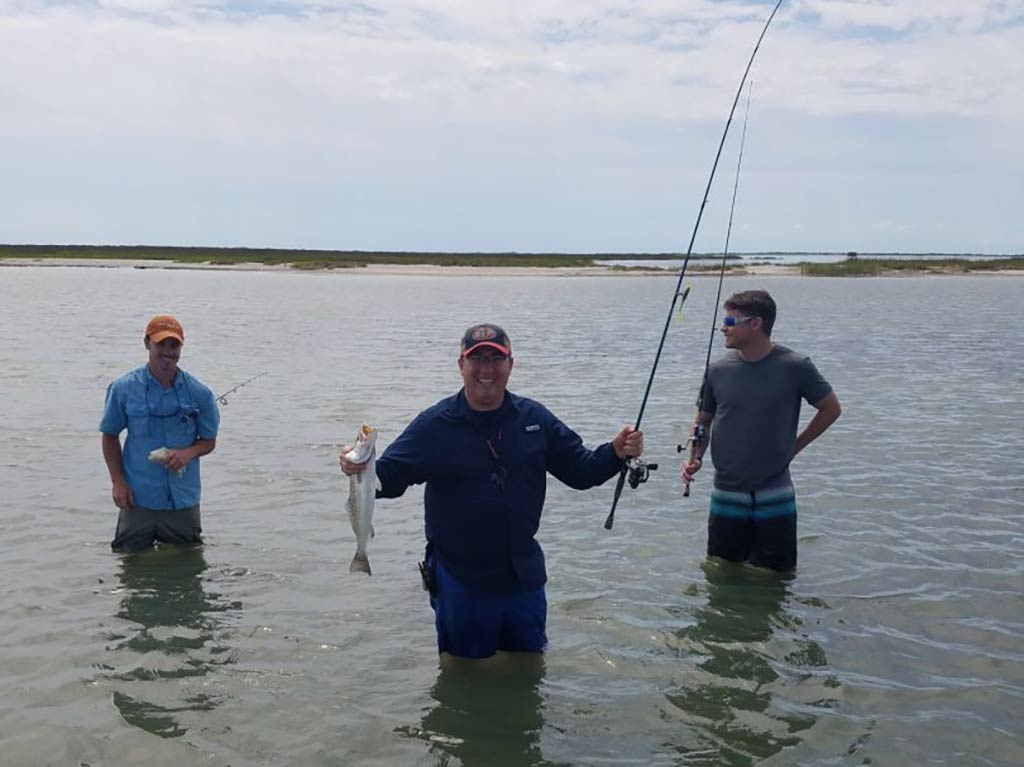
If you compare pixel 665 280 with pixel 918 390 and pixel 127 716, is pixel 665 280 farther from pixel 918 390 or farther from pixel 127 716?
pixel 127 716

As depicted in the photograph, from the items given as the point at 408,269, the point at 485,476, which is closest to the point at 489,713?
the point at 485,476

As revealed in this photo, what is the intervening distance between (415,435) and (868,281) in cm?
8060

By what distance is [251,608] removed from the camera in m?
7.92

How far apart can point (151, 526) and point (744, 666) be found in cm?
460

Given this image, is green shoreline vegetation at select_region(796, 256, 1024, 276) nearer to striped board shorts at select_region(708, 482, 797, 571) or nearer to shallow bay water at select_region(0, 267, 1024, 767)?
shallow bay water at select_region(0, 267, 1024, 767)

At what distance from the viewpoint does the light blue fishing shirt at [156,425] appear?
7879 mm

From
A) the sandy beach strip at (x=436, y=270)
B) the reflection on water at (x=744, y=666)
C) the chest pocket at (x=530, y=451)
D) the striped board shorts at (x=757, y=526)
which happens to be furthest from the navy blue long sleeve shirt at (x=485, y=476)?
the sandy beach strip at (x=436, y=270)

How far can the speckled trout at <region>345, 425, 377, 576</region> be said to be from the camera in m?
5.44

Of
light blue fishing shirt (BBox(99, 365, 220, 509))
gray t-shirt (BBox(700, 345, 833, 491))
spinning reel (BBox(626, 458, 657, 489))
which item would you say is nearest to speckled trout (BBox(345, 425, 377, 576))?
spinning reel (BBox(626, 458, 657, 489))

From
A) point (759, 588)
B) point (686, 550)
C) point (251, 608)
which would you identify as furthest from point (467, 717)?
point (686, 550)

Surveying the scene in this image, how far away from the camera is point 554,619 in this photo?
7836mm

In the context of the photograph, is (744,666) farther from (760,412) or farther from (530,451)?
(530,451)

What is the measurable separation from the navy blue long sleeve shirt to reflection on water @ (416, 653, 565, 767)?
830 millimetres

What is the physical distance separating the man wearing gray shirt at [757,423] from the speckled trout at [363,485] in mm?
2920
